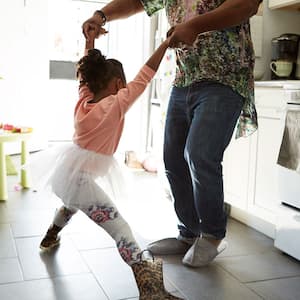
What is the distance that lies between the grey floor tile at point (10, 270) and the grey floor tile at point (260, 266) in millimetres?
820

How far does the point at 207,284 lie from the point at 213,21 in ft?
3.09

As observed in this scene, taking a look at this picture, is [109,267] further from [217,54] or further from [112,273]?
[217,54]

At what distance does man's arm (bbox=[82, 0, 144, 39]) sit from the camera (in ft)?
5.62

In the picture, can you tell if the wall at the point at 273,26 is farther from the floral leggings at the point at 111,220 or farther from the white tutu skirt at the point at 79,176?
the floral leggings at the point at 111,220

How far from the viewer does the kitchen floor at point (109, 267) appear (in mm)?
1581

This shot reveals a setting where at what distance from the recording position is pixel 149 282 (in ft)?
4.66

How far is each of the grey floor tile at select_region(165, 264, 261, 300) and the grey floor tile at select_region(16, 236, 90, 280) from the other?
36cm

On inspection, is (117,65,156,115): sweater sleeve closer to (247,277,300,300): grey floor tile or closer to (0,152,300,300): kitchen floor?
(0,152,300,300): kitchen floor

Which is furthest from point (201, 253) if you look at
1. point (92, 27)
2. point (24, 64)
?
point (24, 64)

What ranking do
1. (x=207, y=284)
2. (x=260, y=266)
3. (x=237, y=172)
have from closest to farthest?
(x=207, y=284), (x=260, y=266), (x=237, y=172)

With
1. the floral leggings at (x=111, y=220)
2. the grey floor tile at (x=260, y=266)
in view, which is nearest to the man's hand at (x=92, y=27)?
the floral leggings at (x=111, y=220)

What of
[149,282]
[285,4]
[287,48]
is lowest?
[149,282]

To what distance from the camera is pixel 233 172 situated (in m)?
2.57

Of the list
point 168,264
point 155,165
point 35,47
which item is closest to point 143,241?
point 168,264
